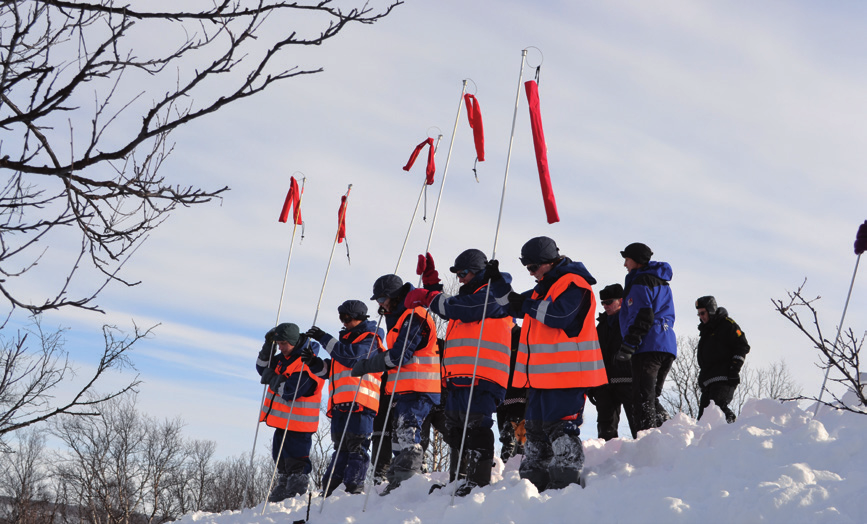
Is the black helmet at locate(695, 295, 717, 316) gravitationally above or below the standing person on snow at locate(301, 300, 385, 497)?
above

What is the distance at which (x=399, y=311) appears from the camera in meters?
7.87

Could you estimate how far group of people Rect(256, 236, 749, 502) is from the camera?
6.00 m

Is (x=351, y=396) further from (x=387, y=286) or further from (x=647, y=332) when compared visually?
(x=647, y=332)

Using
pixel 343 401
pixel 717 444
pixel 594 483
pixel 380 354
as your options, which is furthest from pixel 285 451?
pixel 717 444

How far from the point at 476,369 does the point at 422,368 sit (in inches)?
37.3

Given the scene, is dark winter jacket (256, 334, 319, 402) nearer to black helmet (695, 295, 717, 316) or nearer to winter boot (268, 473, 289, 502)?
winter boot (268, 473, 289, 502)

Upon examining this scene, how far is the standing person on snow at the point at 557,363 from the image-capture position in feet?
19.1

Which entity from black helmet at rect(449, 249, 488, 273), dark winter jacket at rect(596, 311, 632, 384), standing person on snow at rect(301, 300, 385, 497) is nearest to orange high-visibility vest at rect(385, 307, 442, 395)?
black helmet at rect(449, 249, 488, 273)

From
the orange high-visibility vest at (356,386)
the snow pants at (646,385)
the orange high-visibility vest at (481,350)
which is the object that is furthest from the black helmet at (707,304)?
the orange high-visibility vest at (356,386)

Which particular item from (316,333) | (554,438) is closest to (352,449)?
(316,333)

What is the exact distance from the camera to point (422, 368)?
24.1ft

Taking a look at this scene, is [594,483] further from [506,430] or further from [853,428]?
[506,430]

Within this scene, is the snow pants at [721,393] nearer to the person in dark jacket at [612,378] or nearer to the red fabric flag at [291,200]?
the person in dark jacket at [612,378]

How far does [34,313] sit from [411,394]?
12.3 ft
